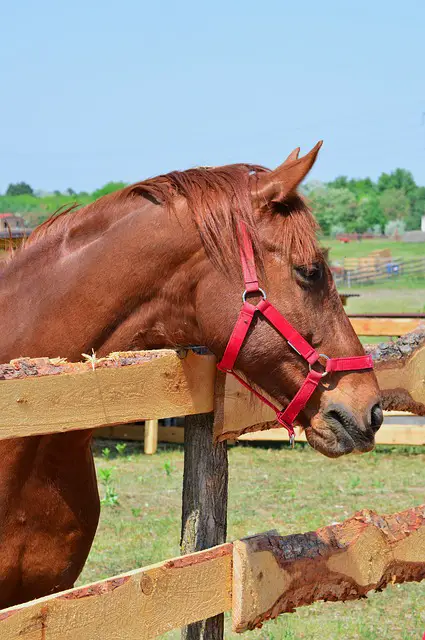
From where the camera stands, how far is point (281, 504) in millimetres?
6949

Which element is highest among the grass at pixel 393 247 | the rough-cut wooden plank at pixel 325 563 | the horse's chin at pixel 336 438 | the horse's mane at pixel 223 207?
the grass at pixel 393 247

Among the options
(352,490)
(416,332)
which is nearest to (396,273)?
(352,490)

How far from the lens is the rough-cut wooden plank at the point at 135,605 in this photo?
73.6 inches

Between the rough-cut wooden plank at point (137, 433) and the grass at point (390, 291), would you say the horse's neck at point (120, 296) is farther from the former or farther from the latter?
the grass at point (390, 291)

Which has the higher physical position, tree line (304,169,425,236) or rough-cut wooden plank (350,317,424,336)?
tree line (304,169,425,236)

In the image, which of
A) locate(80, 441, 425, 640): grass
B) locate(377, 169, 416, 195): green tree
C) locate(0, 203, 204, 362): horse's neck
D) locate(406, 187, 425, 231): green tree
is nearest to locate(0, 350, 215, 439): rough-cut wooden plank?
locate(0, 203, 204, 362): horse's neck

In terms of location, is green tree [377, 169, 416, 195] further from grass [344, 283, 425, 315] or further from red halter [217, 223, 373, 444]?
red halter [217, 223, 373, 444]

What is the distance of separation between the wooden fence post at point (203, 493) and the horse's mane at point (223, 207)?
0.64 m

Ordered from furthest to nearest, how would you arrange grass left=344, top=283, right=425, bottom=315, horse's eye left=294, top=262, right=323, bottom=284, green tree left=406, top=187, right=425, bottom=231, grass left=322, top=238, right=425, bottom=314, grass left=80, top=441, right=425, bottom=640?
green tree left=406, top=187, right=425, bottom=231 < grass left=322, top=238, right=425, bottom=314 < grass left=344, top=283, right=425, bottom=315 < grass left=80, top=441, right=425, bottom=640 < horse's eye left=294, top=262, right=323, bottom=284

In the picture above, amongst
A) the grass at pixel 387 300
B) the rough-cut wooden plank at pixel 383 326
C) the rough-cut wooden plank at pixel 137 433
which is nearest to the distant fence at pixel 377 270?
the grass at pixel 387 300

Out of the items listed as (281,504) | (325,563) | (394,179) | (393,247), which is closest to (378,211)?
(393,247)

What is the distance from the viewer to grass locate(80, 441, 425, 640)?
4.57m

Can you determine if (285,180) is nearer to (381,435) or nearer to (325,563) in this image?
(325,563)

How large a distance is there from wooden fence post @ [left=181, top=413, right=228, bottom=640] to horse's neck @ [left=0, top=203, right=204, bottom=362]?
1.21ft
